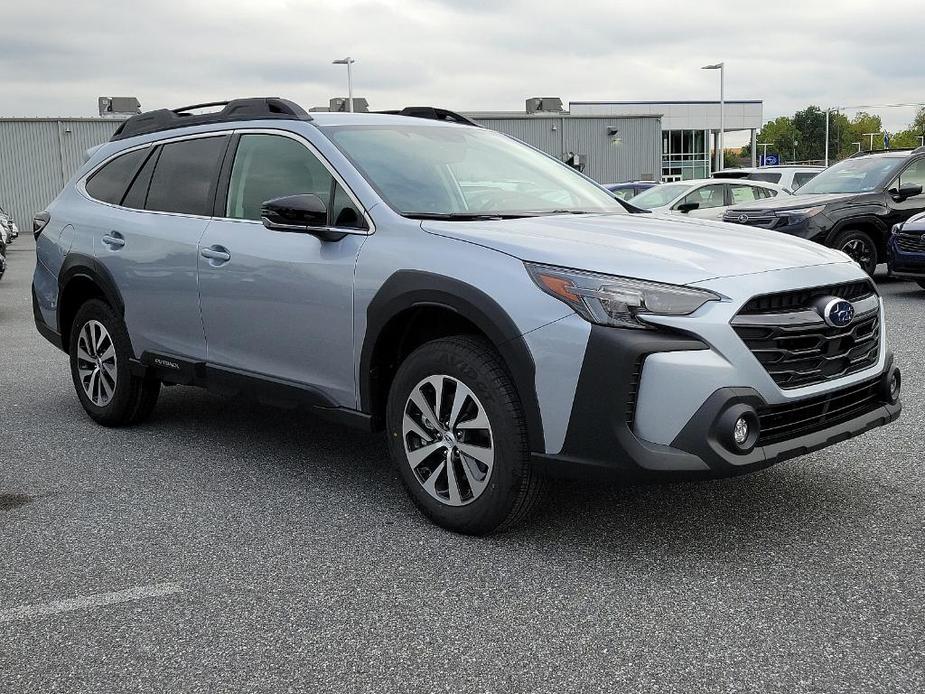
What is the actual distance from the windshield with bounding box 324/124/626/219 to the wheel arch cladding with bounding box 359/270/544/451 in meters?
0.45

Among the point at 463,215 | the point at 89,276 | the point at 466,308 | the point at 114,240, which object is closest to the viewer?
the point at 466,308

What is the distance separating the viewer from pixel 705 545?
4.03 meters

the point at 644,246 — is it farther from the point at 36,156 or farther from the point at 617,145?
the point at 617,145

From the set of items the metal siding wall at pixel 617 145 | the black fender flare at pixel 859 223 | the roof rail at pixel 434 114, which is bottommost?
the black fender flare at pixel 859 223

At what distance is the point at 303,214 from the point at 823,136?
451 feet

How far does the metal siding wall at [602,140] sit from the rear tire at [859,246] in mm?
37355

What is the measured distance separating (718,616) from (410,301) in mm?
1685

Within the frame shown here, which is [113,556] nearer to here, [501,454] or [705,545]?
[501,454]

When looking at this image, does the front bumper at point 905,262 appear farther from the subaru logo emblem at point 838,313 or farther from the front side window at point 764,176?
the subaru logo emblem at point 838,313

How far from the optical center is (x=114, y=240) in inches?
233

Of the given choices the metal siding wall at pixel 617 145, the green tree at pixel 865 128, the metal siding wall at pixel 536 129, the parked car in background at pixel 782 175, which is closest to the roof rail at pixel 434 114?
the parked car in background at pixel 782 175

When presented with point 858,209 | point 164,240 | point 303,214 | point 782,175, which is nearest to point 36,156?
point 782,175

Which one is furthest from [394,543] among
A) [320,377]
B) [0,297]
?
[0,297]

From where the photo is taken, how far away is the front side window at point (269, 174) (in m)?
4.86
